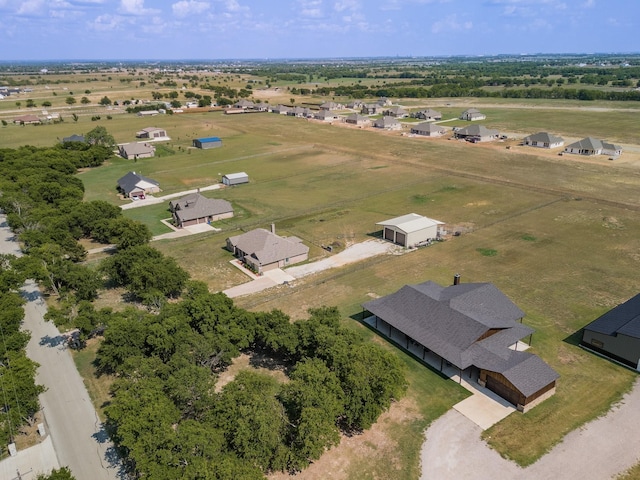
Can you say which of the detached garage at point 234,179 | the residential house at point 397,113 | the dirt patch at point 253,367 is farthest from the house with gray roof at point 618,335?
the residential house at point 397,113

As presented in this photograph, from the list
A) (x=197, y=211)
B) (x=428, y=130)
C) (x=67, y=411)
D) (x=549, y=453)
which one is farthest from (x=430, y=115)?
(x=67, y=411)

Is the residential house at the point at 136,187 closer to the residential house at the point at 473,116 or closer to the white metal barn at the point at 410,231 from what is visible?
the white metal barn at the point at 410,231

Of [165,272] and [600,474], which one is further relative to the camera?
[165,272]

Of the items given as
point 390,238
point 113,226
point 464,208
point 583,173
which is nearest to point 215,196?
point 113,226

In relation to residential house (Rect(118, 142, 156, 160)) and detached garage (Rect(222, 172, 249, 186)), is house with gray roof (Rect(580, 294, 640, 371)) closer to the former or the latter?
detached garage (Rect(222, 172, 249, 186))

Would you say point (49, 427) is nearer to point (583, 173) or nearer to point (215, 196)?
point (215, 196)

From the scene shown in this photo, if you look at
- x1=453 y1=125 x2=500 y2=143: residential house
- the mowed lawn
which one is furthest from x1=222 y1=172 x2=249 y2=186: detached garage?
x1=453 y1=125 x2=500 y2=143: residential house
